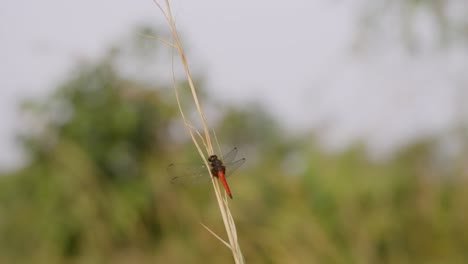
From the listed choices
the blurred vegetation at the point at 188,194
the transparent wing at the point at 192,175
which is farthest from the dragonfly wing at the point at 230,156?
the blurred vegetation at the point at 188,194

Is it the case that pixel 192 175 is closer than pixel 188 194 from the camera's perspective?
Yes

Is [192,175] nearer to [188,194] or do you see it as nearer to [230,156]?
[230,156]

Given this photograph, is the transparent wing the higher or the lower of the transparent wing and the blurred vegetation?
the lower

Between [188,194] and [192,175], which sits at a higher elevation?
[188,194]

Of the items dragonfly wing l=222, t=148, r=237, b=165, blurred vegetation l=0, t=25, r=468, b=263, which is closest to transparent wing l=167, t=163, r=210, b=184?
dragonfly wing l=222, t=148, r=237, b=165

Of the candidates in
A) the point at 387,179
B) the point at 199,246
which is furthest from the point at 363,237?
the point at 199,246

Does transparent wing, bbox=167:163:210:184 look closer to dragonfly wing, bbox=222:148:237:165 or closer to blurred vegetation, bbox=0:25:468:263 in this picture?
dragonfly wing, bbox=222:148:237:165

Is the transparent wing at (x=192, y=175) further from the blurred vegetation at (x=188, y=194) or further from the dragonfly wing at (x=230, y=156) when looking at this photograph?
the blurred vegetation at (x=188, y=194)

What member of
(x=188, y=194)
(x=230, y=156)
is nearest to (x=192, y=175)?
(x=230, y=156)

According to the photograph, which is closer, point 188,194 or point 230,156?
point 230,156
